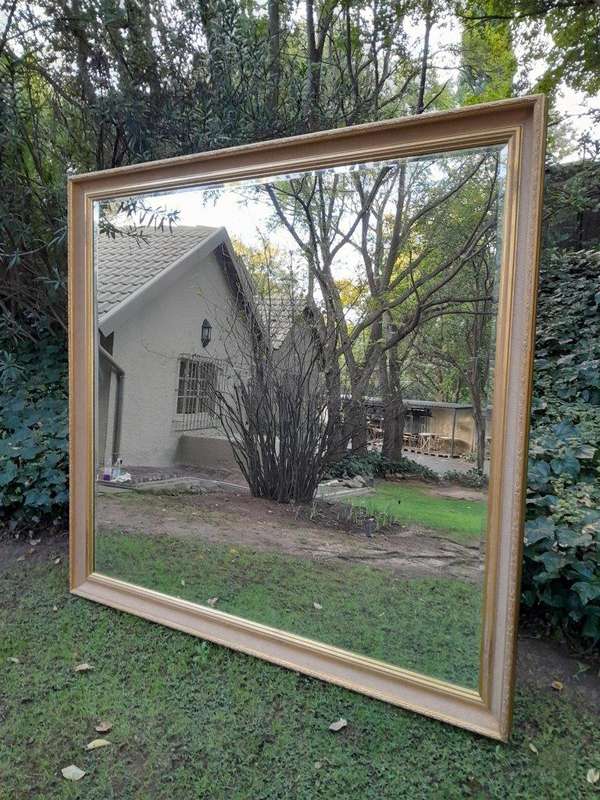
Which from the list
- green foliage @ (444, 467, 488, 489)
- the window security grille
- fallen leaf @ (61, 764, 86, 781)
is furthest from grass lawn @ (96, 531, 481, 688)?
fallen leaf @ (61, 764, 86, 781)

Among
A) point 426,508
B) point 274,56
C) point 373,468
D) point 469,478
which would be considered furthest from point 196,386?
point 274,56

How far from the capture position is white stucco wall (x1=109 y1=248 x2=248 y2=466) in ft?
7.00

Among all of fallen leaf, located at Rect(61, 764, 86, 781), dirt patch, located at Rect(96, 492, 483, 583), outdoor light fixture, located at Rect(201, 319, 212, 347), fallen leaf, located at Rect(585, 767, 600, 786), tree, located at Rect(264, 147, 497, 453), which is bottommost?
fallen leaf, located at Rect(61, 764, 86, 781)

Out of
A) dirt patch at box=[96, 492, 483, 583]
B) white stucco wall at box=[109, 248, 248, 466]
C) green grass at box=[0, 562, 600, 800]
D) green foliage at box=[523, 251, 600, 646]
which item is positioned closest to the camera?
green grass at box=[0, 562, 600, 800]

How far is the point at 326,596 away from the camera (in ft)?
6.35

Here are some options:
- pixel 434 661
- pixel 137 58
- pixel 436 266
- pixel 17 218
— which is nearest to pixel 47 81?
pixel 137 58

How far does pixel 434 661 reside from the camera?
1.71m

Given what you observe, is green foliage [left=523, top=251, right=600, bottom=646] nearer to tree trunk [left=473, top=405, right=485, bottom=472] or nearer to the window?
tree trunk [left=473, top=405, right=485, bottom=472]

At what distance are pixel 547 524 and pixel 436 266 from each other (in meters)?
1.08

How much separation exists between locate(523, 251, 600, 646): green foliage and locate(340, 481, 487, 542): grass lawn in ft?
1.53

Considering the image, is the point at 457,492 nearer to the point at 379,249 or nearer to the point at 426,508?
the point at 426,508

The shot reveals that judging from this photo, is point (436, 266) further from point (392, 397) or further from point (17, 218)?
point (17, 218)

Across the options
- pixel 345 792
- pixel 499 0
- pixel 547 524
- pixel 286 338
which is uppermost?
pixel 499 0

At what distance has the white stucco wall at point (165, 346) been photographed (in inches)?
84.0
